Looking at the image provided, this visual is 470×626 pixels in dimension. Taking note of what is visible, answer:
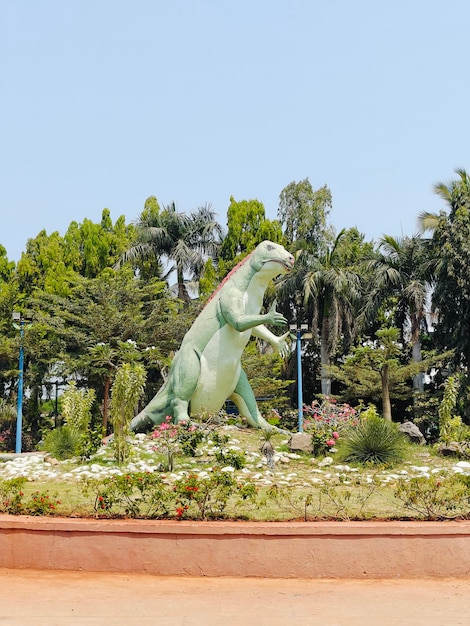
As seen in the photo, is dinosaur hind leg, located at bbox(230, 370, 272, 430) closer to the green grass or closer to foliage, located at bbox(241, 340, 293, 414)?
the green grass

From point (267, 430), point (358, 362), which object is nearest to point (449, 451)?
point (267, 430)

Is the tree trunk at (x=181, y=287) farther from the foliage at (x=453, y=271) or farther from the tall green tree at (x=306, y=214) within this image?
the foliage at (x=453, y=271)

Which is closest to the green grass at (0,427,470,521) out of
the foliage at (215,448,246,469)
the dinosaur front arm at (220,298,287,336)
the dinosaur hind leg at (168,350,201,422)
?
the foliage at (215,448,246,469)

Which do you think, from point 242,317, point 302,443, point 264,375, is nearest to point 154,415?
point 242,317

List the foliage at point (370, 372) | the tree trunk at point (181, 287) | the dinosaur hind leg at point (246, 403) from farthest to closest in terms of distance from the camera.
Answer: the tree trunk at point (181, 287), the foliage at point (370, 372), the dinosaur hind leg at point (246, 403)

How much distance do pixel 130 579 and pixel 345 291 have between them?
2075 centimetres

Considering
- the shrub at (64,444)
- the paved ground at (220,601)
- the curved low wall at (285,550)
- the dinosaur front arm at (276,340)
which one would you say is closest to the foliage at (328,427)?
the dinosaur front arm at (276,340)

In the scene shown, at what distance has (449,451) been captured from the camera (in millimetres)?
13250

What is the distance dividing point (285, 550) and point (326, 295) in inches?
810

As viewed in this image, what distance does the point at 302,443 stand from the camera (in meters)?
13.0

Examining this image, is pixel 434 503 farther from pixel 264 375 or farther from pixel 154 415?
pixel 264 375

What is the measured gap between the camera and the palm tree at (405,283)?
2595cm

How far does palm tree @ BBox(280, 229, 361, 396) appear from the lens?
2633cm

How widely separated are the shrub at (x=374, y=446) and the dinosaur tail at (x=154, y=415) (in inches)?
137
